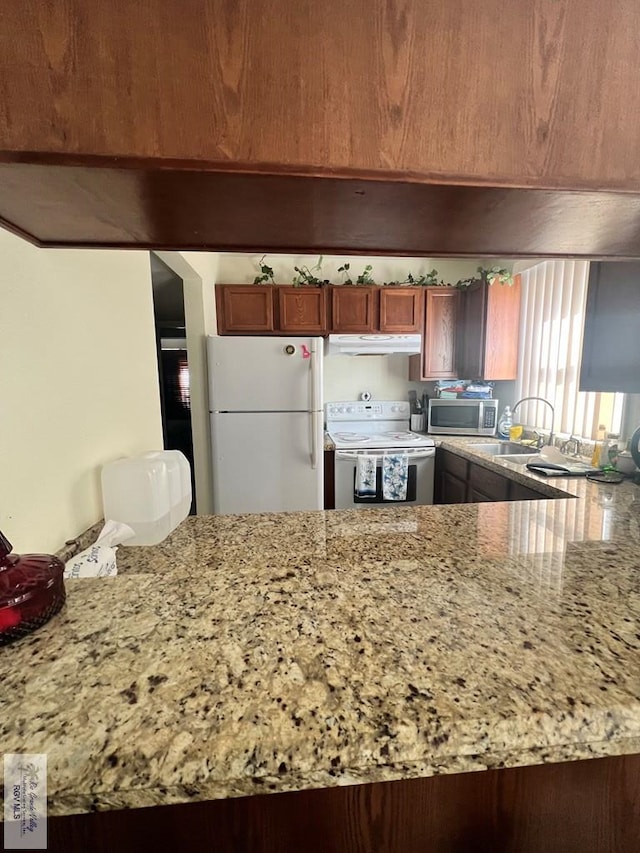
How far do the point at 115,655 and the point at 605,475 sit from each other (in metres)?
2.03

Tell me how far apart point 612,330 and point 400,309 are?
179 cm

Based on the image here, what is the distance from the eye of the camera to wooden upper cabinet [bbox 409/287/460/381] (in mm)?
3248

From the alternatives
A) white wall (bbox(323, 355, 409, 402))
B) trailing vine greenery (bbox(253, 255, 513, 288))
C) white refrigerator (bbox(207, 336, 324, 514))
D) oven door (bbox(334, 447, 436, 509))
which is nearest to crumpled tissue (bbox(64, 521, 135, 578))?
white refrigerator (bbox(207, 336, 324, 514))

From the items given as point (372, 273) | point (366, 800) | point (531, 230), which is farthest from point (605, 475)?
point (372, 273)

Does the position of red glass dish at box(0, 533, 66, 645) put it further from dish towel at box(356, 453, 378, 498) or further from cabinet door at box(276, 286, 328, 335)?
cabinet door at box(276, 286, 328, 335)

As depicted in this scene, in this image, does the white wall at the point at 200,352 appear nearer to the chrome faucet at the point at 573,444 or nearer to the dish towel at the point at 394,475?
the dish towel at the point at 394,475

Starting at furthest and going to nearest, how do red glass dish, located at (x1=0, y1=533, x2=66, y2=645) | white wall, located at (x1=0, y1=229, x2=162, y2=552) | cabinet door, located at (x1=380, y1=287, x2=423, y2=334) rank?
cabinet door, located at (x1=380, y1=287, x2=423, y2=334), white wall, located at (x1=0, y1=229, x2=162, y2=552), red glass dish, located at (x1=0, y1=533, x2=66, y2=645)

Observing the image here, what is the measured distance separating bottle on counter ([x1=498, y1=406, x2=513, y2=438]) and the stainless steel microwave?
0.19ft

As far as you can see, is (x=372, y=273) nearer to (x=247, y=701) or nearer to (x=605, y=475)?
(x=605, y=475)

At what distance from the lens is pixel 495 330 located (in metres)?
Result: 3.02

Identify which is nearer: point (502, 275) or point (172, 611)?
point (172, 611)

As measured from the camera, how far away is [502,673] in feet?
1.53

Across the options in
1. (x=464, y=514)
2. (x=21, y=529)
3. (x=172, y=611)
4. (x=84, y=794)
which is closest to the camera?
(x=84, y=794)

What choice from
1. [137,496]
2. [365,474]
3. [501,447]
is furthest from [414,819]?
[501,447]
